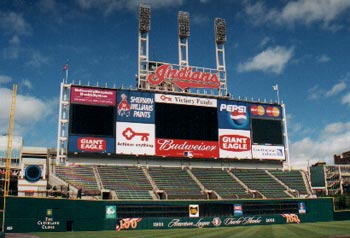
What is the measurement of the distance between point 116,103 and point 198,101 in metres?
14.3

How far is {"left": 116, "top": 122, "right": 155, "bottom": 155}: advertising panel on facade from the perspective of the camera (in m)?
59.3

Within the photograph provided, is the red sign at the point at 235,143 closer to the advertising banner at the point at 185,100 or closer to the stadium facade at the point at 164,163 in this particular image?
the stadium facade at the point at 164,163

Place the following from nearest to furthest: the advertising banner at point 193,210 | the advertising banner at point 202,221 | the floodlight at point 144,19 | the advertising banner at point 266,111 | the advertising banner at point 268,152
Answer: the advertising banner at point 202,221 → the advertising banner at point 193,210 → the floodlight at point 144,19 → the advertising banner at point 268,152 → the advertising banner at point 266,111

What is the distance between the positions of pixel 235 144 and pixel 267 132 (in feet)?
23.2

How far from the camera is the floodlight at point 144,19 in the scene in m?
66.9

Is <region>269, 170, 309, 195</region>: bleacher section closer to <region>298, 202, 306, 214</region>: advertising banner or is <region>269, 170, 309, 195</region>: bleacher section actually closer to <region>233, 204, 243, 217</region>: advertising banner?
<region>298, 202, 306, 214</region>: advertising banner

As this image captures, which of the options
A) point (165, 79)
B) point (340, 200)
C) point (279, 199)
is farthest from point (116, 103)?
point (340, 200)

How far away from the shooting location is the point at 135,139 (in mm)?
60031

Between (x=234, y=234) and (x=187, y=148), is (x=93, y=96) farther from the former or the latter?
(x=234, y=234)

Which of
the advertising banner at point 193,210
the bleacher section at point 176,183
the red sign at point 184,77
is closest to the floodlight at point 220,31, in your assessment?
the red sign at point 184,77

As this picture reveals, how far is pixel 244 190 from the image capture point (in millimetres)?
60812

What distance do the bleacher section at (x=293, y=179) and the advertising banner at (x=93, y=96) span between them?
103 ft

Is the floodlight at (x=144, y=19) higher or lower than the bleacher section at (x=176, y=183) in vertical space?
higher

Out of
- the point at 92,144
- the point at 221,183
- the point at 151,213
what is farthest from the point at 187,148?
the point at 92,144
